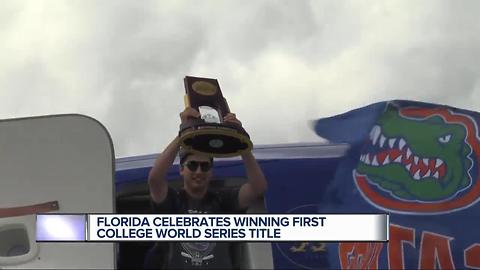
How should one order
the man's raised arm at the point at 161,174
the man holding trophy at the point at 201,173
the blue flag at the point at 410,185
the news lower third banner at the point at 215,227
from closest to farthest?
the news lower third banner at the point at 215,227 → the man holding trophy at the point at 201,173 → the man's raised arm at the point at 161,174 → the blue flag at the point at 410,185

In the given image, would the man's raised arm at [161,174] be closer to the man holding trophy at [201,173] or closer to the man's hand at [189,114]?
the man holding trophy at [201,173]

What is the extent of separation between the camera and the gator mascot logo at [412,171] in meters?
3.69

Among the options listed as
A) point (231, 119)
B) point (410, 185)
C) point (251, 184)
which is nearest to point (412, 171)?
point (410, 185)

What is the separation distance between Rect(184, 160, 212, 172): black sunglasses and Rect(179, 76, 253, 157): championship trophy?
0.29 feet

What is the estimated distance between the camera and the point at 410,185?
12.1 ft

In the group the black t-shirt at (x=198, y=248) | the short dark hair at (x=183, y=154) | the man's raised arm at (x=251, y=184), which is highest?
the short dark hair at (x=183, y=154)

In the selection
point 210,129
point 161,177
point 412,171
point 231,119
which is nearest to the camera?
point 210,129

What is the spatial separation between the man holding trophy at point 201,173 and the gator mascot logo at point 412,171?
69 centimetres

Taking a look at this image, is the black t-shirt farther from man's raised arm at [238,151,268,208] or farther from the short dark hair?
the short dark hair

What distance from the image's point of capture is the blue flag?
3678mm

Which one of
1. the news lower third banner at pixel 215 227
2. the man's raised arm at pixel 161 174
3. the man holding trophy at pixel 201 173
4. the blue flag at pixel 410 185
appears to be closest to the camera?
the news lower third banner at pixel 215 227

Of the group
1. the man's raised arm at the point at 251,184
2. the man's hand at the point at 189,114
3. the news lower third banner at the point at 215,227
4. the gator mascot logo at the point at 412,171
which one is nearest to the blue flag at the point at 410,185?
the gator mascot logo at the point at 412,171

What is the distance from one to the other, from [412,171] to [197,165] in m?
1.21

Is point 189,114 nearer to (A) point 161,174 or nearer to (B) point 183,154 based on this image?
(B) point 183,154
